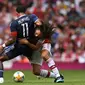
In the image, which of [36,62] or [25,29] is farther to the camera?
[36,62]

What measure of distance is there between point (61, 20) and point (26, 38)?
12016mm

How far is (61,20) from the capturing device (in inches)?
978

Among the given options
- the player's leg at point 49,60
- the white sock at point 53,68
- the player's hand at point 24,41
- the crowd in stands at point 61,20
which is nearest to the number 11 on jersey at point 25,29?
the player's hand at point 24,41

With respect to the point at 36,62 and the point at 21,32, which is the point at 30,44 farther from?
the point at 36,62

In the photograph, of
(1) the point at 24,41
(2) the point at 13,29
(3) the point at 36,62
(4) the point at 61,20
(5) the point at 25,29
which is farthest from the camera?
(4) the point at 61,20

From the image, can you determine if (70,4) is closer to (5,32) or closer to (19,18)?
(5,32)

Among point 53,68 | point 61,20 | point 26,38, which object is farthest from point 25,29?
point 61,20

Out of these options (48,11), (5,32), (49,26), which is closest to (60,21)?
(48,11)

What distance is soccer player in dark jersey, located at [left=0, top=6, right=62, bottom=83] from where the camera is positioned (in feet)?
41.8

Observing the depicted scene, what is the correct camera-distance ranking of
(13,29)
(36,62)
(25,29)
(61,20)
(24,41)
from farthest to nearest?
1. (61,20)
2. (36,62)
3. (25,29)
4. (24,41)
5. (13,29)

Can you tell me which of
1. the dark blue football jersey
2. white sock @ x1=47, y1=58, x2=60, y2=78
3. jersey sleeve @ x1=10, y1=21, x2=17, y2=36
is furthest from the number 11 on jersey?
white sock @ x1=47, y1=58, x2=60, y2=78

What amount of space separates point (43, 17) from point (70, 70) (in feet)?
13.0

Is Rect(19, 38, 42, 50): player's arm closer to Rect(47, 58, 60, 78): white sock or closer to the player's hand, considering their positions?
the player's hand

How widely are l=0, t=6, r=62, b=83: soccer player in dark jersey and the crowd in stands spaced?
30.6 feet
